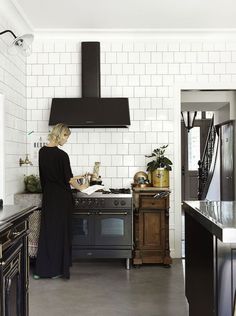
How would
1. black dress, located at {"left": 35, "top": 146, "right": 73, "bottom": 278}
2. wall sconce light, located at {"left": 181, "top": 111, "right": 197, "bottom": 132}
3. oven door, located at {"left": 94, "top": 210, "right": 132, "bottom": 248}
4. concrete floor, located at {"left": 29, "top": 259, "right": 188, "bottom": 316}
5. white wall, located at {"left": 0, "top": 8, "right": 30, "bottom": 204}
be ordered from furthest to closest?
wall sconce light, located at {"left": 181, "top": 111, "right": 197, "bottom": 132} < oven door, located at {"left": 94, "top": 210, "right": 132, "bottom": 248} < white wall, located at {"left": 0, "top": 8, "right": 30, "bottom": 204} < black dress, located at {"left": 35, "top": 146, "right": 73, "bottom": 278} < concrete floor, located at {"left": 29, "top": 259, "right": 188, "bottom": 316}

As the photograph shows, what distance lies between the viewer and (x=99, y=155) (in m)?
5.93

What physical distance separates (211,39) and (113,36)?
53.1 inches

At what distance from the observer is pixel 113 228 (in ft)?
17.2

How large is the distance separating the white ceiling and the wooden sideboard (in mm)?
2161

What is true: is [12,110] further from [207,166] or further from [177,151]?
[207,166]

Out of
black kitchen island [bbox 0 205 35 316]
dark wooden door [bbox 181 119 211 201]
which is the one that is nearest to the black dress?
black kitchen island [bbox 0 205 35 316]

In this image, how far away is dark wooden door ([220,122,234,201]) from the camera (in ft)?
26.6

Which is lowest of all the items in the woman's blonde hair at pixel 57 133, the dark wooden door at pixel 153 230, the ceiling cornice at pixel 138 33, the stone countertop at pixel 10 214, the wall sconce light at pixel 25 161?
the dark wooden door at pixel 153 230

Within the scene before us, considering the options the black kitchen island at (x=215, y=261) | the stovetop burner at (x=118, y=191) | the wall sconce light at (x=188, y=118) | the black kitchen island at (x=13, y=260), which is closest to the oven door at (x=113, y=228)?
the stovetop burner at (x=118, y=191)

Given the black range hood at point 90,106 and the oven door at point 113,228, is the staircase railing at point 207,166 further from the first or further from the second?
the oven door at point 113,228

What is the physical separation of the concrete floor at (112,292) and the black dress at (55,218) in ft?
0.65

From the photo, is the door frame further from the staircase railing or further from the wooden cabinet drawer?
the staircase railing

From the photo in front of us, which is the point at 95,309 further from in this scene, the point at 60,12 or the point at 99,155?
the point at 60,12

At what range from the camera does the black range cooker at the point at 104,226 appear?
17.1 ft
